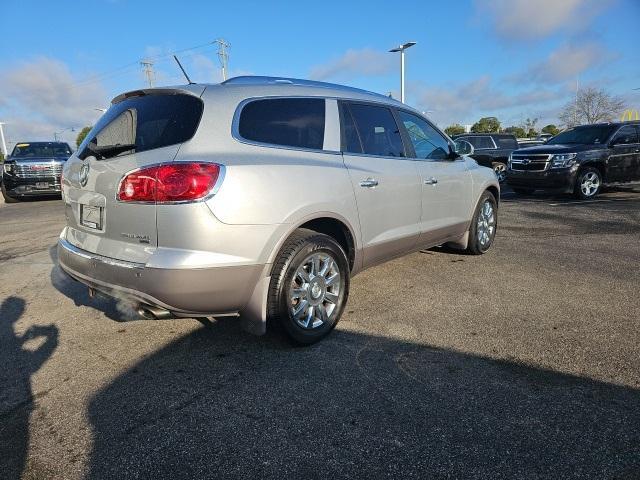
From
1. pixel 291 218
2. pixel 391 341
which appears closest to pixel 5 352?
pixel 291 218

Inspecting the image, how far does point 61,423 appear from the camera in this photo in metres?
2.41

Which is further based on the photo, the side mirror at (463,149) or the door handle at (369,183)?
the side mirror at (463,149)

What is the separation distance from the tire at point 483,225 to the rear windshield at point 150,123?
3668 millimetres

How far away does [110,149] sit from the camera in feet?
9.85

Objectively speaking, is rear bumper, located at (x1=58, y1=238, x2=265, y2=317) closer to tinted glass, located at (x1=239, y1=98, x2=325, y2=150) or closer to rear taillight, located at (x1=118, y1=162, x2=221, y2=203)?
rear taillight, located at (x1=118, y1=162, x2=221, y2=203)

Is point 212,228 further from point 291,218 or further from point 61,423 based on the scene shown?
point 61,423

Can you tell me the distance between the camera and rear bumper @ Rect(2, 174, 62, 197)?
1285 cm

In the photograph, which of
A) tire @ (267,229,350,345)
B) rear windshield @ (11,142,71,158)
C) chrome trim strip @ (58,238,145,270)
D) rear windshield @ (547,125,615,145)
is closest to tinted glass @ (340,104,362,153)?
tire @ (267,229,350,345)

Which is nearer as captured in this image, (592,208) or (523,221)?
(523,221)

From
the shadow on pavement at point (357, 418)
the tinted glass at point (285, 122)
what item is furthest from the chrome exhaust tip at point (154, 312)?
the tinted glass at point (285, 122)

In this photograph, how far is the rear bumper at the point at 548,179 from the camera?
10.5 metres

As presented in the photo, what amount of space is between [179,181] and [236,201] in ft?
1.11

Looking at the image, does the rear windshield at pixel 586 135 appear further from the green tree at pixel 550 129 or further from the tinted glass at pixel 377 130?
the green tree at pixel 550 129

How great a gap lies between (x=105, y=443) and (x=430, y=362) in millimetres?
1913
